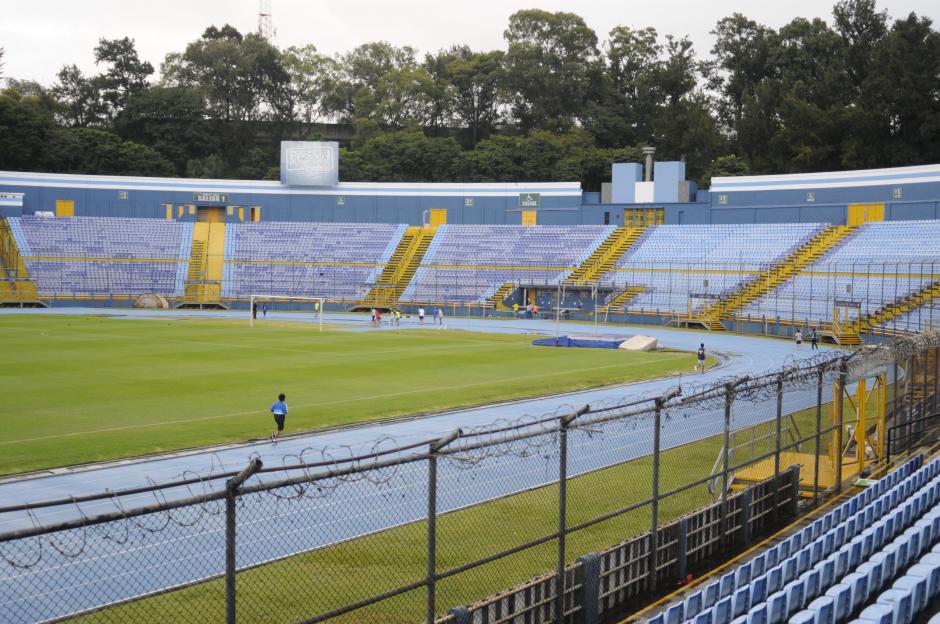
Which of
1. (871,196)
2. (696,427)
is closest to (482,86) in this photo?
(871,196)

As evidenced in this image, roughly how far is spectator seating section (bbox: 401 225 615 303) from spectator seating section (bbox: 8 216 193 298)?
21575mm

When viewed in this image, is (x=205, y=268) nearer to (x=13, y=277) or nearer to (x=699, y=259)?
(x=13, y=277)

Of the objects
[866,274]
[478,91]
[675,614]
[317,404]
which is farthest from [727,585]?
[478,91]

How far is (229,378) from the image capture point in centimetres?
3516

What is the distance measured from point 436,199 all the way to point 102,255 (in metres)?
31.0

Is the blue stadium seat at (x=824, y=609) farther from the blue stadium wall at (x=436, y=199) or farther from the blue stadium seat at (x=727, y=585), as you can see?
the blue stadium wall at (x=436, y=199)

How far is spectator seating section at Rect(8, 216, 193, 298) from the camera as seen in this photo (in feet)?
260

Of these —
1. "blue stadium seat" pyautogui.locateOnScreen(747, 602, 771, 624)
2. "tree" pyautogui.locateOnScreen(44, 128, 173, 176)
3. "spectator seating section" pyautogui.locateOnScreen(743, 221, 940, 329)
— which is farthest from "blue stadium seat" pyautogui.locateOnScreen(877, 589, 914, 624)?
"tree" pyautogui.locateOnScreen(44, 128, 173, 176)

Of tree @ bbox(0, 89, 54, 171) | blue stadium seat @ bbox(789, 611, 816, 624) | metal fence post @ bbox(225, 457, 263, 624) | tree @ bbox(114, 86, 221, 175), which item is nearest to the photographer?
metal fence post @ bbox(225, 457, 263, 624)

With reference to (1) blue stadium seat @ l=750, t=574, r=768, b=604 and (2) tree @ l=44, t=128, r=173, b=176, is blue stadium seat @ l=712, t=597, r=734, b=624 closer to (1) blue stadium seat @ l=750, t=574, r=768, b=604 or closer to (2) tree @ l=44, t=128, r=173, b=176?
(1) blue stadium seat @ l=750, t=574, r=768, b=604

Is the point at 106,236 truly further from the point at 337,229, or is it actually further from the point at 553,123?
the point at 553,123

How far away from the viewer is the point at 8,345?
146 ft

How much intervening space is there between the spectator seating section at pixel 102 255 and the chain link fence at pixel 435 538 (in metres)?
66.2

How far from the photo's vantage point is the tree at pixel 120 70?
11456 cm
